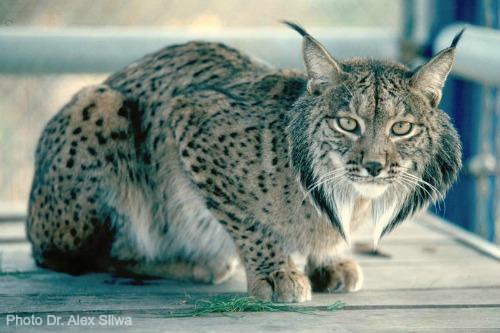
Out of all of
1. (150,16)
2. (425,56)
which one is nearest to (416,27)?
(425,56)

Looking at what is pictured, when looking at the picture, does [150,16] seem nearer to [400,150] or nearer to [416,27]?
[416,27]

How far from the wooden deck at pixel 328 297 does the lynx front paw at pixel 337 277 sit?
5 centimetres

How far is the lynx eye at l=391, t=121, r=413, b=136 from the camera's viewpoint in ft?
11.0

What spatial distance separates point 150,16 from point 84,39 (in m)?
1.29

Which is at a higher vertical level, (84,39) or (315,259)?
(84,39)

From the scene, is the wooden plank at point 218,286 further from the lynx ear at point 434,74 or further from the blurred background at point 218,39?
the blurred background at point 218,39

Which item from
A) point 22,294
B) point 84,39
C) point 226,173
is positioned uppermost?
point 84,39

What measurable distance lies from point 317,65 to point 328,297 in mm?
874

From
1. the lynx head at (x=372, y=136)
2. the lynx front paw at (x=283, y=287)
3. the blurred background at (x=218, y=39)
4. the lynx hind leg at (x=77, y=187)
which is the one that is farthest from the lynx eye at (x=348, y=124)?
the blurred background at (x=218, y=39)

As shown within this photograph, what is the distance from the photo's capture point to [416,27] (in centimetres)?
576

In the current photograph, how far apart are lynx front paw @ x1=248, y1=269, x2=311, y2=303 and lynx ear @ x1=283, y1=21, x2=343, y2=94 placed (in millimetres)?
678

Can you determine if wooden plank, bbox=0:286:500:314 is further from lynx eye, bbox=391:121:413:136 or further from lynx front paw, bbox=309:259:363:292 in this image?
lynx eye, bbox=391:121:413:136

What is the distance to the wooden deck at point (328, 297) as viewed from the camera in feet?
10.6

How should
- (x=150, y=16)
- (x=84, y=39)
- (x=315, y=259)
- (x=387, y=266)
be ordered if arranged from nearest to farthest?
(x=315, y=259), (x=387, y=266), (x=84, y=39), (x=150, y=16)
